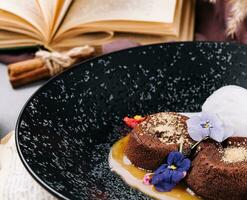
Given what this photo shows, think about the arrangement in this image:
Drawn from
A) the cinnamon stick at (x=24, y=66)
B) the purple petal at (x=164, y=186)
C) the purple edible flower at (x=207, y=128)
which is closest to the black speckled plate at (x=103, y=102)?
the purple petal at (x=164, y=186)

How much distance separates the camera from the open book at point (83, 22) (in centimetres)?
153

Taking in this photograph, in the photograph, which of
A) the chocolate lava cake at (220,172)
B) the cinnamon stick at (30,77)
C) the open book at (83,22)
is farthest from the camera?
the open book at (83,22)

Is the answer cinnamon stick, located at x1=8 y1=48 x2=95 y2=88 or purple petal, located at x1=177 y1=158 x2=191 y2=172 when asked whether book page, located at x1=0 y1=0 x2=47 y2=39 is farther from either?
purple petal, located at x1=177 y1=158 x2=191 y2=172

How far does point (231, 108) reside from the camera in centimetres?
107

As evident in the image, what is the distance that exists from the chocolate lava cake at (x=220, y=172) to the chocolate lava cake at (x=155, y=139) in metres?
0.05

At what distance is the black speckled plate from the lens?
991mm

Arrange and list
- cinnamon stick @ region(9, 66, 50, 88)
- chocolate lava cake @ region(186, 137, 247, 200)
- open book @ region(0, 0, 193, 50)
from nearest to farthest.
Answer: chocolate lava cake @ region(186, 137, 247, 200)
cinnamon stick @ region(9, 66, 50, 88)
open book @ region(0, 0, 193, 50)

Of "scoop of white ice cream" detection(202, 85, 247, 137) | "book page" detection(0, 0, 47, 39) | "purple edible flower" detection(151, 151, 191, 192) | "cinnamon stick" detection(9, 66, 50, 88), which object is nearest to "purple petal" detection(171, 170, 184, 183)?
"purple edible flower" detection(151, 151, 191, 192)

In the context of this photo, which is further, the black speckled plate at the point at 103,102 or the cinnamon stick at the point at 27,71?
the cinnamon stick at the point at 27,71

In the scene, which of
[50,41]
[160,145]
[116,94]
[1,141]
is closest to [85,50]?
[50,41]

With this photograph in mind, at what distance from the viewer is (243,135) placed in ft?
3.47

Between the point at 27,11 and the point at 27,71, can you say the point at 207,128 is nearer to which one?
the point at 27,71

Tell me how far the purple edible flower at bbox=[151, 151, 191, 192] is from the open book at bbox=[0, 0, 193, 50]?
61 centimetres

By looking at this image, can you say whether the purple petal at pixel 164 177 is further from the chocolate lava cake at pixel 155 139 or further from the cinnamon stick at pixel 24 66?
the cinnamon stick at pixel 24 66
